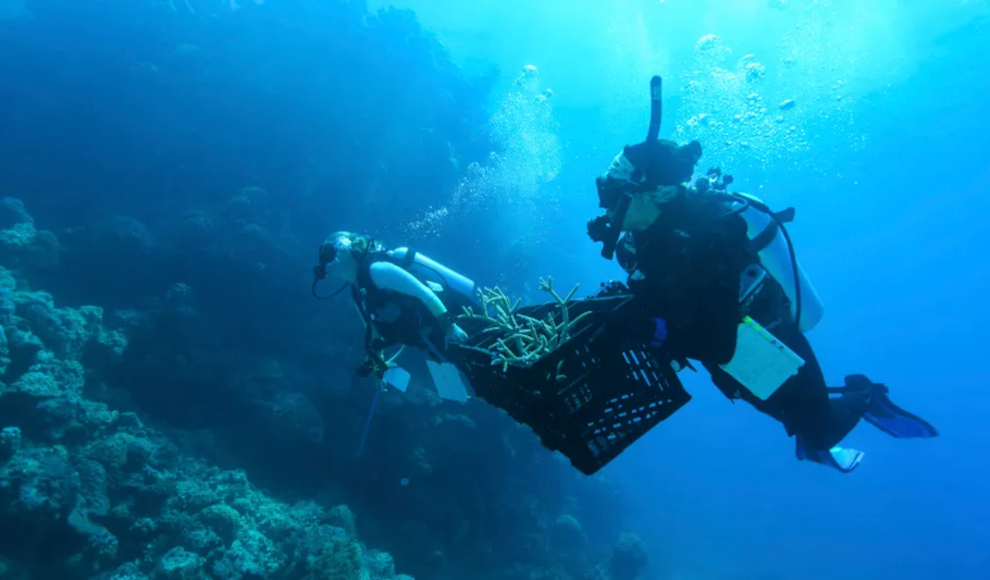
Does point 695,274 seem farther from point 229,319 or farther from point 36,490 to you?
point 229,319

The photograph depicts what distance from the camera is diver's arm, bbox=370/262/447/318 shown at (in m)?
4.94

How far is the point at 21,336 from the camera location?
8.84 metres

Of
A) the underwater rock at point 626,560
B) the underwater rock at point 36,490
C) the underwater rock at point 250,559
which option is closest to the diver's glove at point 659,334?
the underwater rock at point 250,559

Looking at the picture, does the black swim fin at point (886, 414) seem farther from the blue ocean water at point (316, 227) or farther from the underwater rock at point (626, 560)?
the underwater rock at point (626, 560)

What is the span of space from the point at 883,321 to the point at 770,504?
4882 cm

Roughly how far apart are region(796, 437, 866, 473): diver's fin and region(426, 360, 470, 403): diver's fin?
310 cm

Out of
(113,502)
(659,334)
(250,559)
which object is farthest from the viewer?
(113,502)

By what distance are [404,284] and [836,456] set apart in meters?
4.35

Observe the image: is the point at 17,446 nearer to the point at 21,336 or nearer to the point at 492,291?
the point at 21,336

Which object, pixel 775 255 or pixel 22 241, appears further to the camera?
pixel 22 241

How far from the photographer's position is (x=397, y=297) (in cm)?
557

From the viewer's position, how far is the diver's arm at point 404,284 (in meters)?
4.94

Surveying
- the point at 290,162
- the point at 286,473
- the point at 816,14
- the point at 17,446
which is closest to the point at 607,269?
the point at 816,14

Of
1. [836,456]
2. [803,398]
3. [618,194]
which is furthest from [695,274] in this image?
[836,456]
